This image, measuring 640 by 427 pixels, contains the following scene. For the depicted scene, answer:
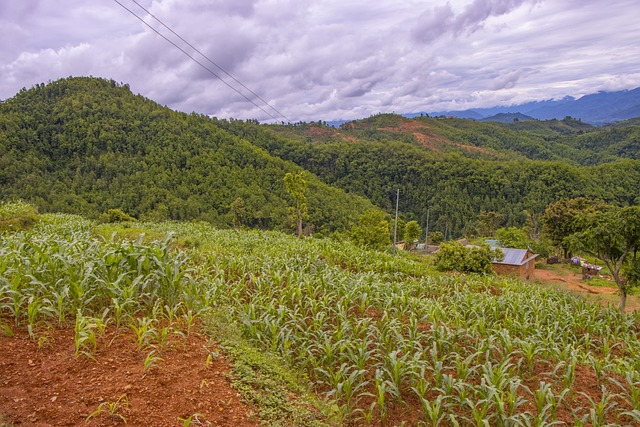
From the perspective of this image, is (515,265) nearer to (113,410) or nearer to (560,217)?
(560,217)

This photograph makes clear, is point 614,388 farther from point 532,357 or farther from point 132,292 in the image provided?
point 132,292

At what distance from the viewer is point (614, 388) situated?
16.0ft

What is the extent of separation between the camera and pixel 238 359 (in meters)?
3.80

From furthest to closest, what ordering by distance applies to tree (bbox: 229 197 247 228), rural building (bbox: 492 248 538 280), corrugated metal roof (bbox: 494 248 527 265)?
tree (bbox: 229 197 247 228) → corrugated metal roof (bbox: 494 248 527 265) → rural building (bbox: 492 248 538 280)

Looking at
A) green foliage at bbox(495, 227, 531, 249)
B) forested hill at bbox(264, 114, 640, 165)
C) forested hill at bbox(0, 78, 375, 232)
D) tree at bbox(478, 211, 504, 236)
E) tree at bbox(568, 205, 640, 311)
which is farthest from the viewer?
forested hill at bbox(264, 114, 640, 165)

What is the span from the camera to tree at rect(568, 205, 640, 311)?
34.3 feet

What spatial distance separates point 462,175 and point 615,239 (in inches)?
2545

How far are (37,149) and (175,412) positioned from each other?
208ft

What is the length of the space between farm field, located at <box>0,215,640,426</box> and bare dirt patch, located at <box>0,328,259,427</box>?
0.01 metres

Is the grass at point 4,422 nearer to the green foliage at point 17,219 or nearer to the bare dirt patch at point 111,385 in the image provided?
the bare dirt patch at point 111,385

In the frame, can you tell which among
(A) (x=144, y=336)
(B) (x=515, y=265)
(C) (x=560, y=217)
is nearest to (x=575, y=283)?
(C) (x=560, y=217)

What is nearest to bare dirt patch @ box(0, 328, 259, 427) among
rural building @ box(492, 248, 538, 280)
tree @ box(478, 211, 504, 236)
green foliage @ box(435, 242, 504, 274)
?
green foliage @ box(435, 242, 504, 274)

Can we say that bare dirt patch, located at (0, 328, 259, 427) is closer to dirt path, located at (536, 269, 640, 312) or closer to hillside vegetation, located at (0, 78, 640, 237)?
dirt path, located at (536, 269, 640, 312)

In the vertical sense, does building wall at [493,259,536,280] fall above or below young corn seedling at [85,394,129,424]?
below
